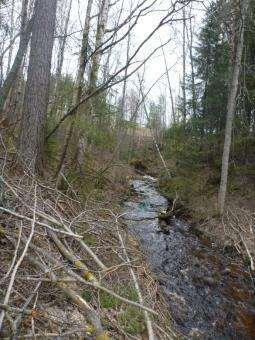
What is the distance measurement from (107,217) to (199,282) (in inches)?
85.6

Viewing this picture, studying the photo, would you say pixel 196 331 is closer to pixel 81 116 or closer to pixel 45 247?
pixel 45 247

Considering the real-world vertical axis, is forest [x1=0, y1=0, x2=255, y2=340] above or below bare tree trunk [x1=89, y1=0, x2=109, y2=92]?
below

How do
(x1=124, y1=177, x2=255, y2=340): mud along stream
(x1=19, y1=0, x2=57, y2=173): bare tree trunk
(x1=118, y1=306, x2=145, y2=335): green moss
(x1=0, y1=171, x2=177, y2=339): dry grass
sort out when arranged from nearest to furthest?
(x1=0, y1=171, x2=177, y2=339): dry grass < (x1=118, y1=306, x2=145, y2=335): green moss < (x1=124, y1=177, x2=255, y2=340): mud along stream < (x1=19, y1=0, x2=57, y2=173): bare tree trunk

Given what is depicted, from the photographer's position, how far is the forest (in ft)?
12.0

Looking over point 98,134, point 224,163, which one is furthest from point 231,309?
point 224,163

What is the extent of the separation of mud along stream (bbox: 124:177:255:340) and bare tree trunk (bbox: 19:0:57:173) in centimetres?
196

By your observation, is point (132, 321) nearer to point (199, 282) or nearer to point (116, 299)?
point (116, 299)

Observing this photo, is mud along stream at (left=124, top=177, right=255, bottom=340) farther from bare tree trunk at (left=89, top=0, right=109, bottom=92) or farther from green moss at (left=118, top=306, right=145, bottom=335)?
bare tree trunk at (left=89, top=0, right=109, bottom=92)

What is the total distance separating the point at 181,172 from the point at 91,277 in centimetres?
1423

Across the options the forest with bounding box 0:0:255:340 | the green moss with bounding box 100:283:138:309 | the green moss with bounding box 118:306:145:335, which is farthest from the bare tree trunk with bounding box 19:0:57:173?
the green moss with bounding box 118:306:145:335


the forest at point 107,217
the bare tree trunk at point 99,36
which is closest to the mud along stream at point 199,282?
the forest at point 107,217

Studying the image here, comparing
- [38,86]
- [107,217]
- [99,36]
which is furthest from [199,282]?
[99,36]

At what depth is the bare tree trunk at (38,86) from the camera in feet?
21.7

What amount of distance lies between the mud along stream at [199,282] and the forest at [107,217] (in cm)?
3
